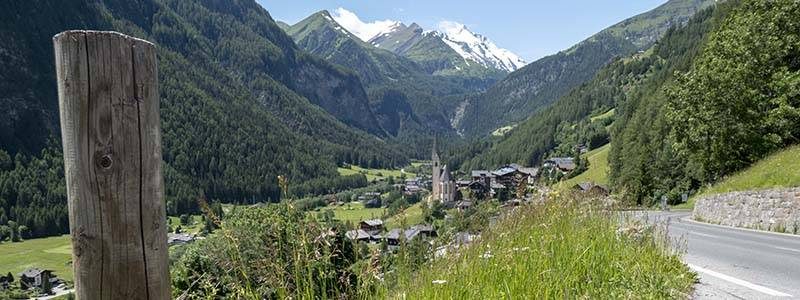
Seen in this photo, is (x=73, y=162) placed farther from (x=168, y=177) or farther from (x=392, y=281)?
(x=168, y=177)

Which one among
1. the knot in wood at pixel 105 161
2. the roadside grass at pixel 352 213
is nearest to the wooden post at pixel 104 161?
the knot in wood at pixel 105 161

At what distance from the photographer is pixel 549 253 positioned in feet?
17.0

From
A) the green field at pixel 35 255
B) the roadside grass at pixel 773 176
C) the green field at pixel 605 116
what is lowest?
the green field at pixel 35 255

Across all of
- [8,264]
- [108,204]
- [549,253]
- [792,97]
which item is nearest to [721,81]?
[792,97]

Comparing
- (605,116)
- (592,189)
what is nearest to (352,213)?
(605,116)

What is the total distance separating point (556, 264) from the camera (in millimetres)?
5098

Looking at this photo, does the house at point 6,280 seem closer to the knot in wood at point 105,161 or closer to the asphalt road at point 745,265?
the asphalt road at point 745,265

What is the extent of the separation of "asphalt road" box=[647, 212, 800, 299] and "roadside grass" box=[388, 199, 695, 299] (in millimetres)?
552

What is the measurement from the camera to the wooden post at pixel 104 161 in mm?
1988

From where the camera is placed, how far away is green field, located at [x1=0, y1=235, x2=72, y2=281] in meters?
86.9

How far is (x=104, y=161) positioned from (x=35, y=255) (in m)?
115

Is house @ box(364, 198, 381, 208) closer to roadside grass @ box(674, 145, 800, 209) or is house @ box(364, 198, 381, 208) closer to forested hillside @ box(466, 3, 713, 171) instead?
forested hillside @ box(466, 3, 713, 171)

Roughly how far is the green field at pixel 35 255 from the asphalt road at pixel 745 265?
83.7 metres

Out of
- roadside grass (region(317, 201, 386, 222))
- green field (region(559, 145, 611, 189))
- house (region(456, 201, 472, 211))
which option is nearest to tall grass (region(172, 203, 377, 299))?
roadside grass (region(317, 201, 386, 222))
